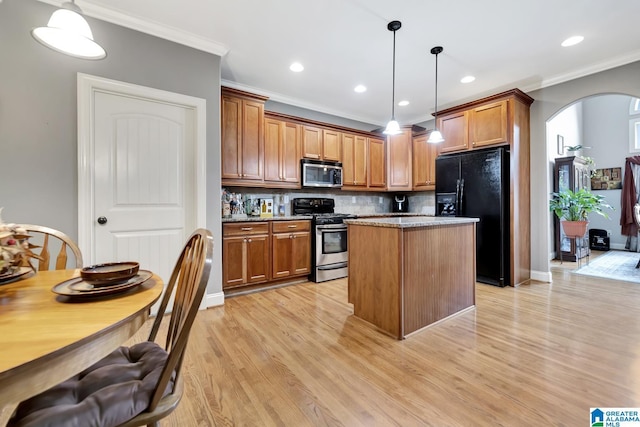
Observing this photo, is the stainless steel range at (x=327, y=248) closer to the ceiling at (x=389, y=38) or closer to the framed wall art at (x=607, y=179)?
the ceiling at (x=389, y=38)

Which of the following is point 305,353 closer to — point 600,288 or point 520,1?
point 520,1

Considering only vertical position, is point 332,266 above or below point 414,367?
above

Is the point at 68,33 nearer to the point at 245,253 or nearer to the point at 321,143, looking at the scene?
the point at 245,253

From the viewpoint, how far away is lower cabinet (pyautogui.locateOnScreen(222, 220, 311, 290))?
3.25m

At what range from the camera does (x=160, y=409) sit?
851 mm

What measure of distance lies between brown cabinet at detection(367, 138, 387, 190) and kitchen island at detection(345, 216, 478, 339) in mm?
2478

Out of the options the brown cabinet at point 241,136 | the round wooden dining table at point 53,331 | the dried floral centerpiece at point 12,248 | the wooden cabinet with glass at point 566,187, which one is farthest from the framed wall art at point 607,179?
the dried floral centerpiece at point 12,248

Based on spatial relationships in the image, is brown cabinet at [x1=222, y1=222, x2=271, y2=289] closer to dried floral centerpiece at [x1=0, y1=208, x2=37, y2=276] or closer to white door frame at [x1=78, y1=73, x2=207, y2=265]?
white door frame at [x1=78, y1=73, x2=207, y2=265]

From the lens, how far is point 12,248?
903 millimetres

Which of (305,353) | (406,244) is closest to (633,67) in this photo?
(406,244)

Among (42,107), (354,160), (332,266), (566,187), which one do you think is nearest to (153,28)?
(42,107)

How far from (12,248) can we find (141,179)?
185cm

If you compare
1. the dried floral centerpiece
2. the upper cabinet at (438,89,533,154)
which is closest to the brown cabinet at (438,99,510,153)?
the upper cabinet at (438,89,533,154)

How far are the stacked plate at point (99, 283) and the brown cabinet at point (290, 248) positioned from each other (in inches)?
100
